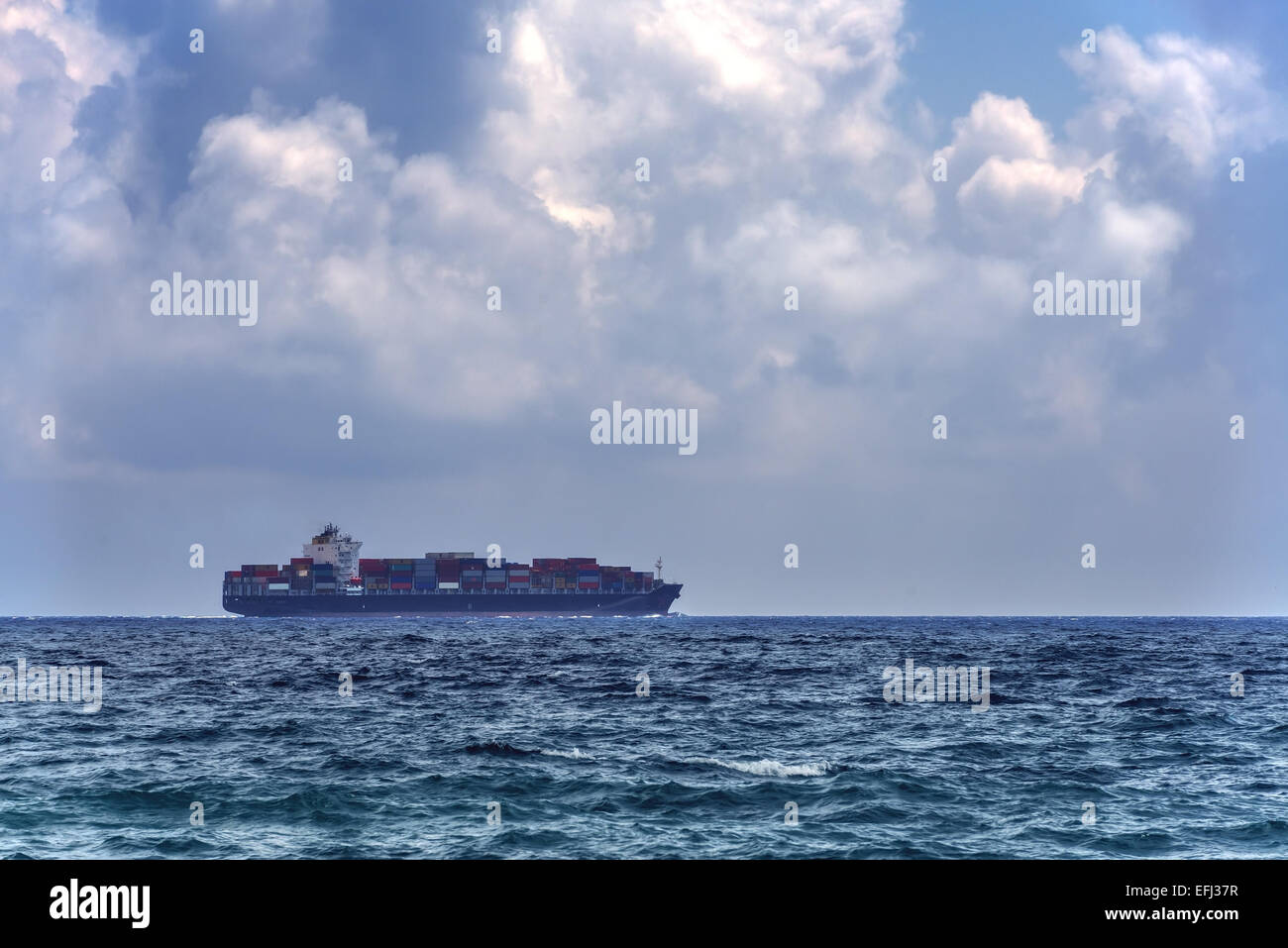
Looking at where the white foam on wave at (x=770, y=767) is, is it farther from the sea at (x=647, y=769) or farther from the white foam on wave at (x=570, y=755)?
the white foam on wave at (x=570, y=755)

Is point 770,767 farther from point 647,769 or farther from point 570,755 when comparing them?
point 570,755

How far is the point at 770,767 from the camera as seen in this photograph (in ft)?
74.3

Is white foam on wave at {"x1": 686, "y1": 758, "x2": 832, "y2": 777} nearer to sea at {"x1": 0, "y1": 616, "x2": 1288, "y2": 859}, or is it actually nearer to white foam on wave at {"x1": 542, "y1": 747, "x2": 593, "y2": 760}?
sea at {"x1": 0, "y1": 616, "x2": 1288, "y2": 859}

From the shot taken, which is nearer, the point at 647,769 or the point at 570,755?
the point at 647,769

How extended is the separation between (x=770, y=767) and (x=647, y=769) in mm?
2861

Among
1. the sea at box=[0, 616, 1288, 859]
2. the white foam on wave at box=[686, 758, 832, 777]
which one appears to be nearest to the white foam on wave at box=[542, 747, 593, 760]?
the sea at box=[0, 616, 1288, 859]

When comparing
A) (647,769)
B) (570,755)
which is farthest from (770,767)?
(570,755)

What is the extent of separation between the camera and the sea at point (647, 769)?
17.1 metres

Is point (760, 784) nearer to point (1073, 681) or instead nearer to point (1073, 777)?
point (1073, 777)

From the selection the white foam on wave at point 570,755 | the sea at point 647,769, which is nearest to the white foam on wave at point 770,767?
the sea at point 647,769

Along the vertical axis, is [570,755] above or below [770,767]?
below
